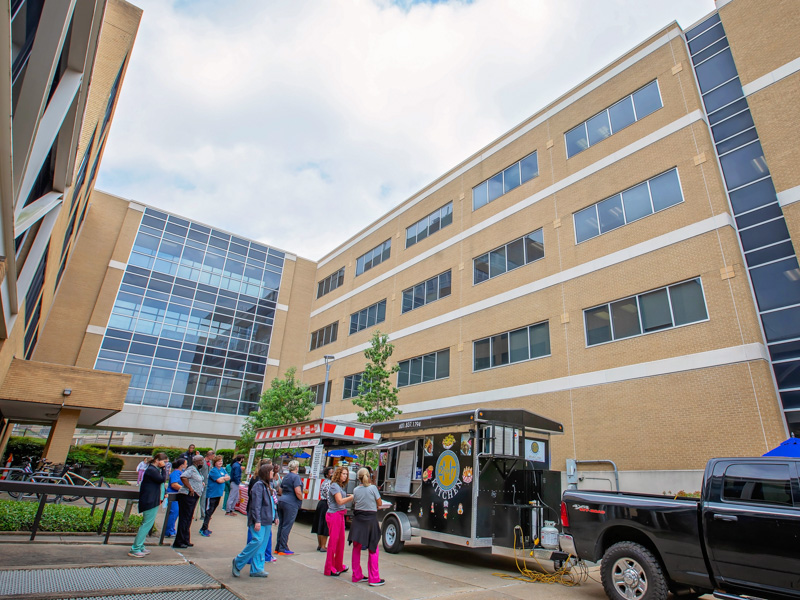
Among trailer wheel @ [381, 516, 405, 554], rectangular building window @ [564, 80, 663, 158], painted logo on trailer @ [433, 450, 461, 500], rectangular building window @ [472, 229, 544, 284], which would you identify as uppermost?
rectangular building window @ [564, 80, 663, 158]

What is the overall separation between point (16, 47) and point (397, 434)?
Answer: 35.8ft

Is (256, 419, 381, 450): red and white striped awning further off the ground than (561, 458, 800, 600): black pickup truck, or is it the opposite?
(256, 419, 381, 450): red and white striped awning

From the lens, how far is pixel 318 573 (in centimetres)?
776

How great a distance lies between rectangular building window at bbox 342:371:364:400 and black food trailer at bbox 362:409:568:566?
1808 cm

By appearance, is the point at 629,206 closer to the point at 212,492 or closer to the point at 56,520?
the point at 212,492

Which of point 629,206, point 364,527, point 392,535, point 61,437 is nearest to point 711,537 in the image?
point 364,527

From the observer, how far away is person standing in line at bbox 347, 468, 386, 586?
739 centimetres

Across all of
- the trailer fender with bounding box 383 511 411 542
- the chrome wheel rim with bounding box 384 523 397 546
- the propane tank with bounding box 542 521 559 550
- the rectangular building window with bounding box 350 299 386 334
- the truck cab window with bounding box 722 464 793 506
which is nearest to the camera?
the truck cab window with bounding box 722 464 793 506

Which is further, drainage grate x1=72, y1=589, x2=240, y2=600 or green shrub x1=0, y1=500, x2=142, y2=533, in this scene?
green shrub x1=0, y1=500, x2=142, y2=533

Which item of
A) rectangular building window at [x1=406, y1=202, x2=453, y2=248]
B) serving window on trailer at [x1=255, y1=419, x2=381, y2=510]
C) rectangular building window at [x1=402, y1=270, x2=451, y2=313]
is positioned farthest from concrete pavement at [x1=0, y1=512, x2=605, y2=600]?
rectangular building window at [x1=406, y1=202, x2=453, y2=248]

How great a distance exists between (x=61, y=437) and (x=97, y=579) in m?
16.5

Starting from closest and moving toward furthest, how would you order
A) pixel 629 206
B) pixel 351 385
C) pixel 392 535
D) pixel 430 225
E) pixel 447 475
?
pixel 447 475
pixel 392 535
pixel 629 206
pixel 430 225
pixel 351 385

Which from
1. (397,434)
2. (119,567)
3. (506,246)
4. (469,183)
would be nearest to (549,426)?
(397,434)

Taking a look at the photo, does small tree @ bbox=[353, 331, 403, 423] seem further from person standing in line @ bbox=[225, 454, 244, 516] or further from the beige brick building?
person standing in line @ bbox=[225, 454, 244, 516]
